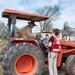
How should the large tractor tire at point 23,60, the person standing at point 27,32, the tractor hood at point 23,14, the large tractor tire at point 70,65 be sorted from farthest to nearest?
the large tractor tire at point 70,65
the person standing at point 27,32
the tractor hood at point 23,14
the large tractor tire at point 23,60

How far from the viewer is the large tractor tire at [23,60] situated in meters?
5.92

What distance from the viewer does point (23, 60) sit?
6.48 metres

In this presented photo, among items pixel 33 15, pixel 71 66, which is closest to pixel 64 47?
pixel 71 66

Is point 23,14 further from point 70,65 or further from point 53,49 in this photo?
point 70,65

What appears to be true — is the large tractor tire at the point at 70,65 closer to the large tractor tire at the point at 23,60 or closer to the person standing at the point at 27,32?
the large tractor tire at the point at 23,60

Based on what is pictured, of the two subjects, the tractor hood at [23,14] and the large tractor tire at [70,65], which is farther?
the large tractor tire at [70,65]

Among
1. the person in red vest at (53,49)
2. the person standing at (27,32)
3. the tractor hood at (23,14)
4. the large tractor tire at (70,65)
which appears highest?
the tractor hood at (23,14)

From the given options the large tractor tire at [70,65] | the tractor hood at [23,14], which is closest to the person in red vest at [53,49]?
the large tractor tire at [70,65]

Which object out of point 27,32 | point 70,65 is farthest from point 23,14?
point 70,65

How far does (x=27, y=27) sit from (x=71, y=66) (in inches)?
83.1

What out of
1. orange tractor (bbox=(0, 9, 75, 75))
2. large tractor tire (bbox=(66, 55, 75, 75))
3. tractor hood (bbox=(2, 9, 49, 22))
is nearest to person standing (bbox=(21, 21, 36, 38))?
orange tractor (bbox=(0, 9, 75, 75))

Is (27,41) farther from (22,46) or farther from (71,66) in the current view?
(71,66)

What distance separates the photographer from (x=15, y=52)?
601cm

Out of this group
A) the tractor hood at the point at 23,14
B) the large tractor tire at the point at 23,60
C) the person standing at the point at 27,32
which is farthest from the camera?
the person standing at the point at 27,32
